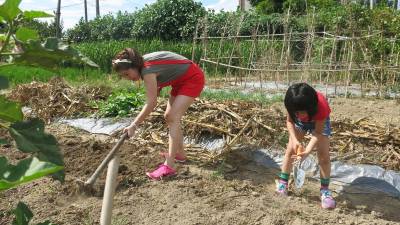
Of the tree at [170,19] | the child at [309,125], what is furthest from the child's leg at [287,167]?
the tree at [170,19]

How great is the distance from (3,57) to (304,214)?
102 inches

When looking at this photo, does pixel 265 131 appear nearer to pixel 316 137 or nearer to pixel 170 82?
pixel 170 82

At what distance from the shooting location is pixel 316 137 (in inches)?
131

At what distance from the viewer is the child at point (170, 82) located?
11.8ft

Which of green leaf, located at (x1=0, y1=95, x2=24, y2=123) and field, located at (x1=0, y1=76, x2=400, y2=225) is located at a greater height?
green leaf, located at (x1=0, y1=95, x2=24, y2=123)

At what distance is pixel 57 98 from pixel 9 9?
6067 mm

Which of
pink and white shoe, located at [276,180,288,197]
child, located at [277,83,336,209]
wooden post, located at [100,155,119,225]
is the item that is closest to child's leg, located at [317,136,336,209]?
child, located at [277,83,336,209]

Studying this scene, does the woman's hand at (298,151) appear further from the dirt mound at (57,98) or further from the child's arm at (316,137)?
the dirt mound at (57,98)

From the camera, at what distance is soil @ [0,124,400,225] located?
3.08 meters

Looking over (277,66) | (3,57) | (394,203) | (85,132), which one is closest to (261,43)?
(277,66)

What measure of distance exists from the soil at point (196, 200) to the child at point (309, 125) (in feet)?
0.41

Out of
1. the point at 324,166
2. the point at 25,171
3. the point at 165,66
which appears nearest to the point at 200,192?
A: the point at 324,166

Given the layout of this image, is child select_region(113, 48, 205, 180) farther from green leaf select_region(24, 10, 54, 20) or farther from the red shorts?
green leaf select_region(24, 10, 54, 20)

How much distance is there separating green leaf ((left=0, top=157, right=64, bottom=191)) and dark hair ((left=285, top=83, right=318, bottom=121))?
8.08 feet
